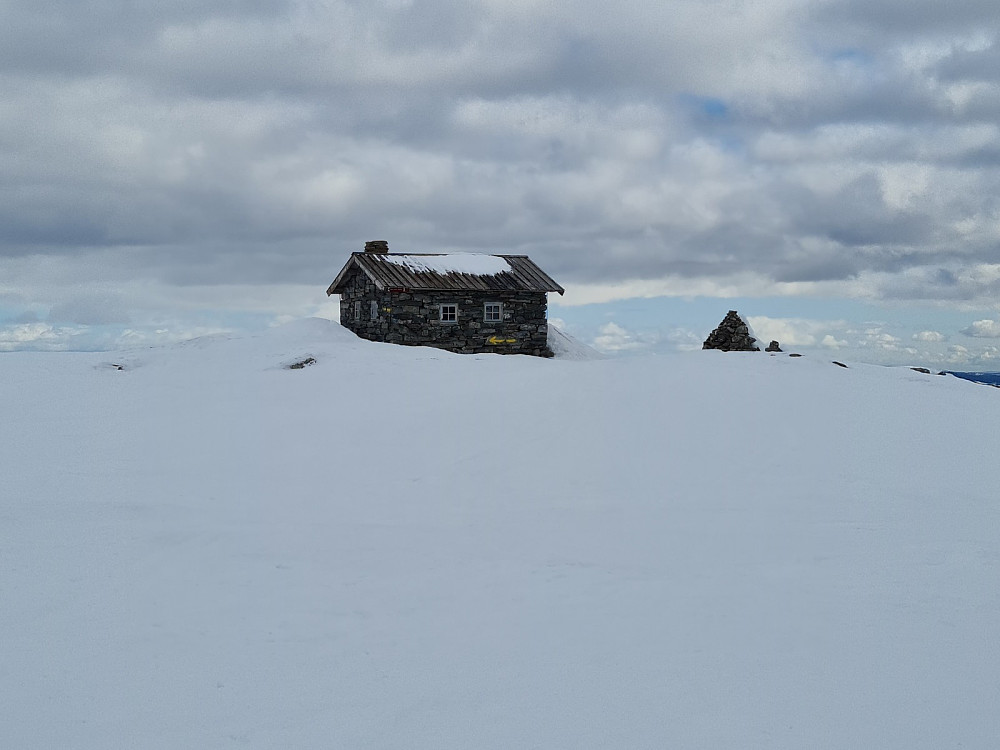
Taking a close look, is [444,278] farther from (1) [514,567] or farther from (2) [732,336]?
(1) [514,567]

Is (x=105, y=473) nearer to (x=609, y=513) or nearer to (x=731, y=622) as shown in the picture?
(x=609, y=513)

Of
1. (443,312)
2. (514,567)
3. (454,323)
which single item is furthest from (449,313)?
(514,567)

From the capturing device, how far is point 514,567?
9953mm

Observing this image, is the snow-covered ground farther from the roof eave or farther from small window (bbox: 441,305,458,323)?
small window (bbox: 441,305,458,323)

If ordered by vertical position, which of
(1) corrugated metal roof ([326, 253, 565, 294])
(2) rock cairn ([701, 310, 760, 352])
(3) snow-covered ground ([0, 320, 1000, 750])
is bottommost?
(3) snow-covered ground ([0, 320, 1000, 750])

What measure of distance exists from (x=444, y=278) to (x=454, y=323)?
5.84ft

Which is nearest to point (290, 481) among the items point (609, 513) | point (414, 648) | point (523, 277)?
point (609, 513)

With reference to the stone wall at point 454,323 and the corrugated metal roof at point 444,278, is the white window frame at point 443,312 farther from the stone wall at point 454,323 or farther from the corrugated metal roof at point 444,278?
the corrugated metal roof at point 444,278

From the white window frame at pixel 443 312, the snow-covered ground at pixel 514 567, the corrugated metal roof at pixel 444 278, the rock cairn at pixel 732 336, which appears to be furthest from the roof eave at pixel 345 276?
the rock cairn at pixel 732 336

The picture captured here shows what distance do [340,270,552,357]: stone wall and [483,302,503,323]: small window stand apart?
3.7 inches

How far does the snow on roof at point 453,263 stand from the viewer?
104 feet

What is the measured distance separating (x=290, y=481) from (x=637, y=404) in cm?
768

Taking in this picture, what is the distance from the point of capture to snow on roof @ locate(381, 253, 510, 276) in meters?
31.7

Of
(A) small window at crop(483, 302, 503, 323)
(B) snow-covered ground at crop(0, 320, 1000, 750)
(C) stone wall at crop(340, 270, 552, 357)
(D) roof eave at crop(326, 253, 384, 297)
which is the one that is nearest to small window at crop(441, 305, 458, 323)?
(C) stone wall at crop(340, 270, 552, 357)
